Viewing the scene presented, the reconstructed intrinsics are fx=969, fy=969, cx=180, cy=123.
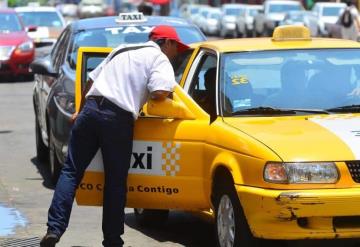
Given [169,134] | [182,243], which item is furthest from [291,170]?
[182,243]

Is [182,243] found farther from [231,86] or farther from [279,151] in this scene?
[279,151]

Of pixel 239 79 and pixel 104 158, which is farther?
pixel 239 79

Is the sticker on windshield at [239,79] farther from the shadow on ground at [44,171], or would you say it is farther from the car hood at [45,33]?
the car hood at [45,33]

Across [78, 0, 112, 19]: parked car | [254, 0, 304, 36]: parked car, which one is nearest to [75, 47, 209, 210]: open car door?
[254, 0, 304, 36]: parked car

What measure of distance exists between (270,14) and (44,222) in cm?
3891

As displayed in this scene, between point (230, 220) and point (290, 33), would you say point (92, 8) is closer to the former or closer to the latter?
point (290, 33)

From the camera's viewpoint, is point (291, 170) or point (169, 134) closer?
point (291, 170)

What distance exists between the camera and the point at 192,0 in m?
84.7

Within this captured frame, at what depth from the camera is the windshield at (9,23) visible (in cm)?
2316

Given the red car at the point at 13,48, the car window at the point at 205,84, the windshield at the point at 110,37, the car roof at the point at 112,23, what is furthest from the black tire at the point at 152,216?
the red car at the point at 13,48

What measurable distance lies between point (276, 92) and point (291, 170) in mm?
1239

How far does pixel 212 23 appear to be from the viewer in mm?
55281

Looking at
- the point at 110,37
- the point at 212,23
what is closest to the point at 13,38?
the point at 110,37

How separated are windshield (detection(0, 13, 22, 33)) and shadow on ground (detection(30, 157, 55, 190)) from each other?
11806 mm
